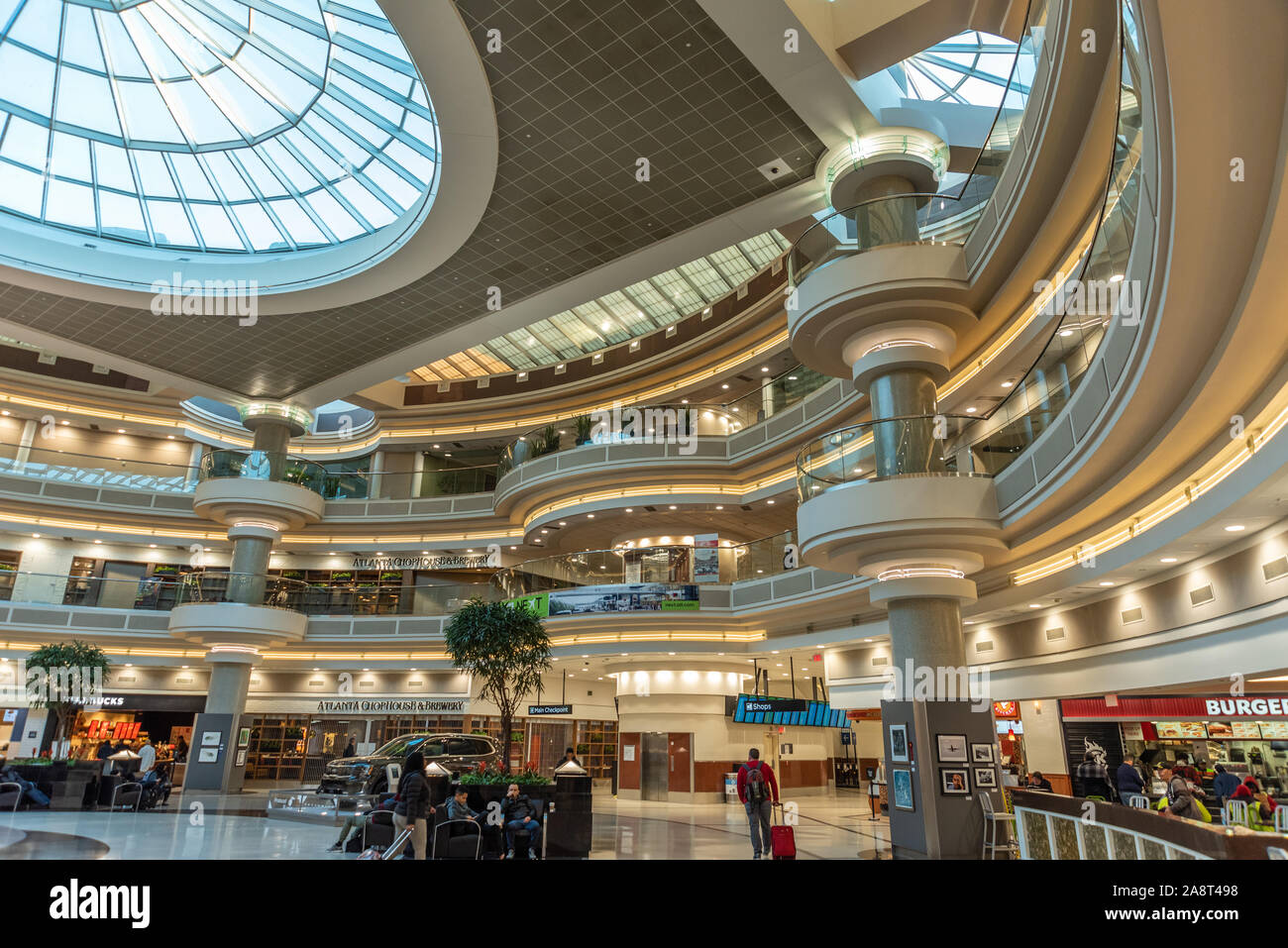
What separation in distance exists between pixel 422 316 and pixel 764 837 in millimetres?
14858

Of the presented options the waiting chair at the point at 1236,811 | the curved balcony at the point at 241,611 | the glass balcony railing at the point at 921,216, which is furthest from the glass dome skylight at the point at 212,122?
the waiting chair at the point at 1236,811

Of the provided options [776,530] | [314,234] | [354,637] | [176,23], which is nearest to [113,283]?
[314,234]

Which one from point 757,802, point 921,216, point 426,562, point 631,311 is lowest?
point 757,802

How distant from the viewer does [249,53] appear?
50.5 ft

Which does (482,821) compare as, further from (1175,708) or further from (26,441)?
(26,441)

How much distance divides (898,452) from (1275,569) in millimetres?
4435

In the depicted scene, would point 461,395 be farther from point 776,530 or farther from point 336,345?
point 776,530

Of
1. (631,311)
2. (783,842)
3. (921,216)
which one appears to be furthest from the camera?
(631,311)

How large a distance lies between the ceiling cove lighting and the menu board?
18006 millimetres

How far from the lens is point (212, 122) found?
669 inches

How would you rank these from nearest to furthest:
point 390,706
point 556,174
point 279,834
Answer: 1. point 279,834
2. point 556,174
3. point 390,706

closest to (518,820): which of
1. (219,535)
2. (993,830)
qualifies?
(993,830)

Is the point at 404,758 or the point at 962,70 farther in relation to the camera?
the point at 404,758

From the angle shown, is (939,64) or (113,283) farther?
(113,283)
